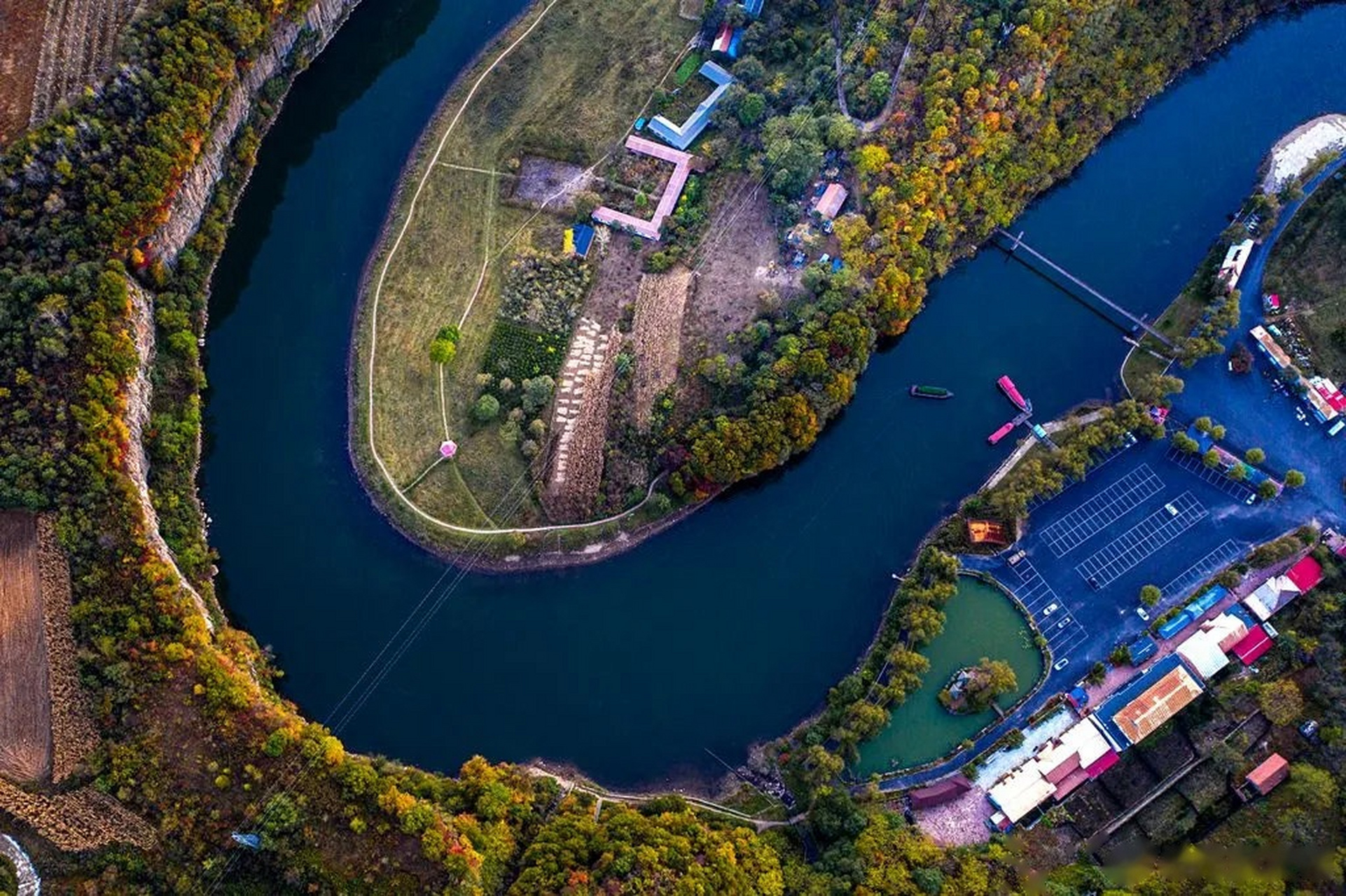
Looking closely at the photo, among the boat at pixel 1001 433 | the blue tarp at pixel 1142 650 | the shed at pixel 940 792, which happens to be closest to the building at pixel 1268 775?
the blue tarp at pixel 1142 650

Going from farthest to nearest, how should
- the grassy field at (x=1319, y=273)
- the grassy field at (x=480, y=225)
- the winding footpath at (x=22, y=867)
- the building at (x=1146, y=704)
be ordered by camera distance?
the grassy field at (x=1319, y=273) → the grassy field at (x=480, y=225) → the building at (x=1146, y=704) → the winding footpath at (x=22, y=867)

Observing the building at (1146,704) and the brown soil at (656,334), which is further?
the brown soil at (656,334)

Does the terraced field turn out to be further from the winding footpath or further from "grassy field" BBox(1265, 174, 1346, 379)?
"grassy field" BBox(1265, 174, 1346, 379)

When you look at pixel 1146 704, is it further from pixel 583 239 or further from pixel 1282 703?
pixel 583 239

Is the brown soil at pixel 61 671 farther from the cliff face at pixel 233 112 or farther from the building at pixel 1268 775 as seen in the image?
the building at pixel 1268 775

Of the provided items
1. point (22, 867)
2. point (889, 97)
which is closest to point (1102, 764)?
point (889, 97)

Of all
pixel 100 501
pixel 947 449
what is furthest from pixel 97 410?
pixel 947 449

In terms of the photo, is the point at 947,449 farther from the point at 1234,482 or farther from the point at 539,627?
the point at 539,627
